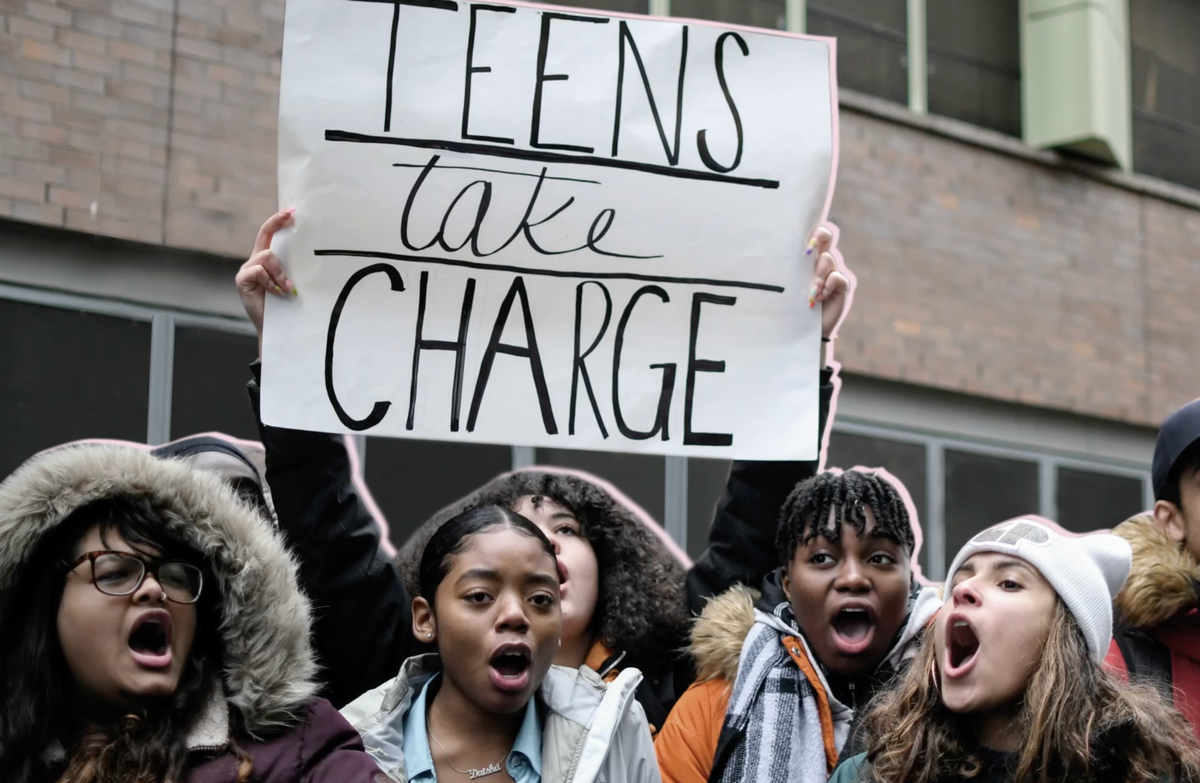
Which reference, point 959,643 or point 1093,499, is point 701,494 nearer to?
point 1093,499

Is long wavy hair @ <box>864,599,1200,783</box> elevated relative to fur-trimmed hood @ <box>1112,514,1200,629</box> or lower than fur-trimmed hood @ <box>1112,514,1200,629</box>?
lower

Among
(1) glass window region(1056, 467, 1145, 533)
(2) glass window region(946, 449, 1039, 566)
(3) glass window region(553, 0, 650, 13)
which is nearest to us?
(3) glass window region(553, 0, 650, 13)

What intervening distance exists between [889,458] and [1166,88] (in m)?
3.34

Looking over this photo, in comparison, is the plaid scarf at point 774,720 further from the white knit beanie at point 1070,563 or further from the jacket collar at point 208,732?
the jacket collar at point 208,732

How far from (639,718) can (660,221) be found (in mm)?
1143

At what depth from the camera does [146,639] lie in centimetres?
268

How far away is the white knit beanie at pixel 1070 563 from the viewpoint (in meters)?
2.96

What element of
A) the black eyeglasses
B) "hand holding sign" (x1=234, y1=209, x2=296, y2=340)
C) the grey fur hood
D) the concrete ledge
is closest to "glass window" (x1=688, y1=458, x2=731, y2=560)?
the concrete ledge

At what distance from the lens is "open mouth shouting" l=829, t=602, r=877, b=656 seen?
343 cm

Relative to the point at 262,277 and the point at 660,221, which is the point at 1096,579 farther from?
the point at 262,277

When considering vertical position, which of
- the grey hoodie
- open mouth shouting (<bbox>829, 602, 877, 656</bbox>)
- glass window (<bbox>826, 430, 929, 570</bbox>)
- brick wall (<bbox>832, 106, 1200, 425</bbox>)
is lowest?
the grey hoodie

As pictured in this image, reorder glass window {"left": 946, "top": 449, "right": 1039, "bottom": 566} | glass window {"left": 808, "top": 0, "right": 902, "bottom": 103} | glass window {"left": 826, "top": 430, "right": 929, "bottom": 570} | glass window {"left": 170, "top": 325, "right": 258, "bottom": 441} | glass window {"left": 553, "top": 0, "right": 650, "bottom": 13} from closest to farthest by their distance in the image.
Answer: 1. glass window {"left": 170, "top": 325, "right": 258, "bottom": 441}
2. glass window {"left": 553, "top": 0, "right": 650, "bottom": 13}
3. glass window {"left": 826, "top": 430, "right": 929, "bottom": 570}
4. glass window {"left": 808, "top": 0, "right": 902, "bottom": 103}
5. glass window {"left": 946, "top": 449, "right": 1039, "bottom": 566}

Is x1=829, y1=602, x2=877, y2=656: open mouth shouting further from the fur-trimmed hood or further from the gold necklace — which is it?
the gold necklace

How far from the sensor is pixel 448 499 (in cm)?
704
